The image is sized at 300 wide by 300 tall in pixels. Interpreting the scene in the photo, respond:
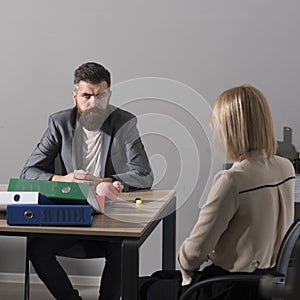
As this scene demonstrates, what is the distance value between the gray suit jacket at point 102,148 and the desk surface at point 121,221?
0.43 meters

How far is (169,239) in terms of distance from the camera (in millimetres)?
3559

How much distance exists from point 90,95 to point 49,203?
1071 millimetres

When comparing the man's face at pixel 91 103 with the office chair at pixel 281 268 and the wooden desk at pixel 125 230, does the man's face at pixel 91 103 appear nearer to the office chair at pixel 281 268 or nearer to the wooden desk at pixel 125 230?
the wooden desk at pixel 125 230

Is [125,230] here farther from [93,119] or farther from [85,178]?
[93,119]

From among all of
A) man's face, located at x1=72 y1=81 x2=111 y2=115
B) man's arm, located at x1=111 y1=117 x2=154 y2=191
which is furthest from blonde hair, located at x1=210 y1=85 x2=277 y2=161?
man's face, located at x1=72 y1=81 x2=111 y2=115

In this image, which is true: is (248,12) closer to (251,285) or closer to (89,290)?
(89,290)

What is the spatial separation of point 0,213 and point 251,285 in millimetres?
964

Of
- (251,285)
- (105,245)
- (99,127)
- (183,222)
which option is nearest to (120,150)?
(99,127)

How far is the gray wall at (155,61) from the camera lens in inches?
160

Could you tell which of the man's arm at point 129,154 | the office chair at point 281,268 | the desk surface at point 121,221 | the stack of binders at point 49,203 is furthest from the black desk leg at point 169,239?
the office chair at point 281,268

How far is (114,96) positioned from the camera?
4.19 meters

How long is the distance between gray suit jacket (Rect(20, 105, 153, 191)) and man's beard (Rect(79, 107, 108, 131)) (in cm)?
3

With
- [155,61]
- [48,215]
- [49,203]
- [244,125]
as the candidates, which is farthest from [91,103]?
[244,125]

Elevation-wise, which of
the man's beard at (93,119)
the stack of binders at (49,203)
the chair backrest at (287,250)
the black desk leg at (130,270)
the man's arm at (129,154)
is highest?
the man's beard at (93,119)
